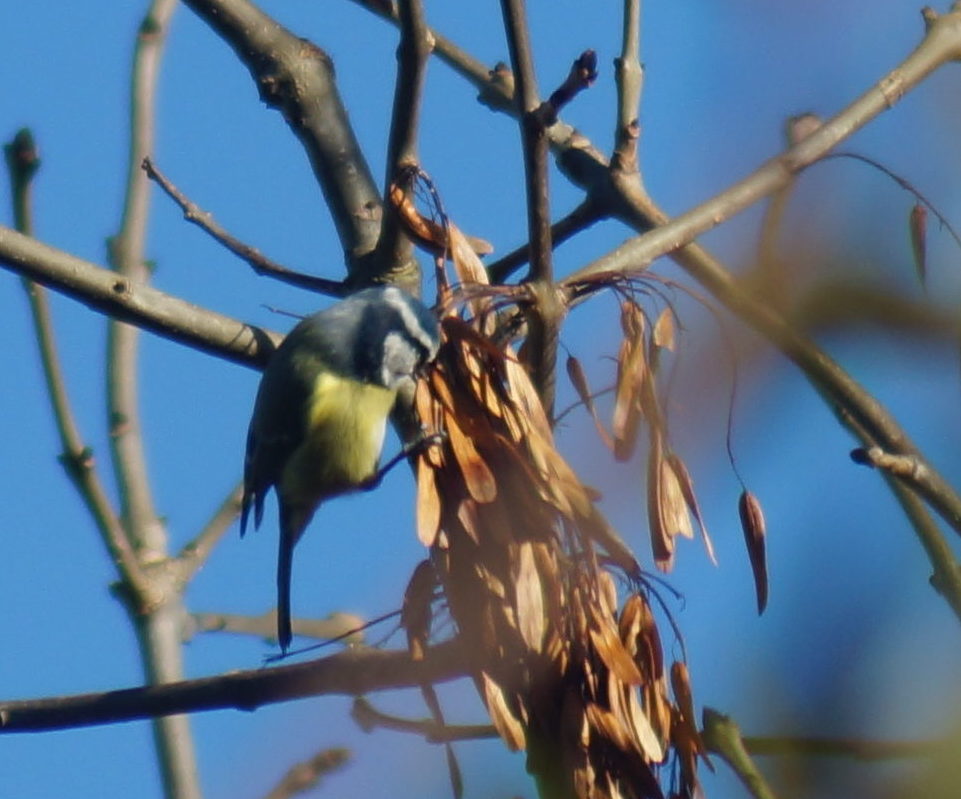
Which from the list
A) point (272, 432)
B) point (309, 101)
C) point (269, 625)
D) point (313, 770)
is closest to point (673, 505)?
point (313, 770)

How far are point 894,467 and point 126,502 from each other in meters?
1.56

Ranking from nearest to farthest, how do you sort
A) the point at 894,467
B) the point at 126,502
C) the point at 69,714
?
the point at 894,467, the point at 69,714, the point at 126,502

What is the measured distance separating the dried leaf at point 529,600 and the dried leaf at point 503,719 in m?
0.07

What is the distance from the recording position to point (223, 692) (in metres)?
1.92

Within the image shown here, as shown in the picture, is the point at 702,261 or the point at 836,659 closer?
the point at 836,659

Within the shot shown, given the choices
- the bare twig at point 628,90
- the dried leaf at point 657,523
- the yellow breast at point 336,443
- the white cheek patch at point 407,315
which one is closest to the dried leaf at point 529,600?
the dried leaf at point 657,523

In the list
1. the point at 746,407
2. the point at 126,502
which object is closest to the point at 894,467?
the point at 746,407

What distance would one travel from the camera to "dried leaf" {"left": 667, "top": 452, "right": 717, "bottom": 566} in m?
1.88

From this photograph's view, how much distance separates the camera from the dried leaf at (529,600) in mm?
1732

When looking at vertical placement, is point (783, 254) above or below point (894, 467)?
above

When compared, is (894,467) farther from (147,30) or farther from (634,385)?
(147,30)

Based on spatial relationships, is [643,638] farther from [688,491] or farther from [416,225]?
[416,225]

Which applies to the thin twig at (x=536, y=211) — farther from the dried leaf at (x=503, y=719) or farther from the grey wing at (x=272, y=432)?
the grey wing at (x=272, y=432)

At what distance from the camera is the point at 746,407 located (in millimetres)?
2053
